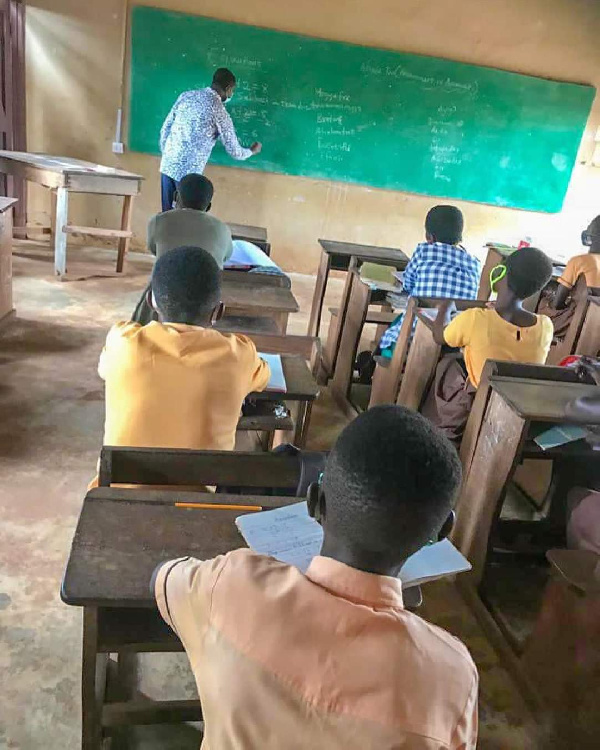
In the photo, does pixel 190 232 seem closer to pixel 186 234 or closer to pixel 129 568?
pixel 186 234

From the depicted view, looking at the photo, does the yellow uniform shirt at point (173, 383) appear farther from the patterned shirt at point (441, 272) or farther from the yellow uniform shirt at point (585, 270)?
the yellow uniform shirt at point (585, 270)

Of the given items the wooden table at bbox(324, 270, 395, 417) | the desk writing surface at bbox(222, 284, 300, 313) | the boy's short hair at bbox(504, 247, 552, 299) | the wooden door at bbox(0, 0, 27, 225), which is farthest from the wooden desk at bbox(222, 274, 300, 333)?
the wooden door at bbox(0, 0, 27, 225)

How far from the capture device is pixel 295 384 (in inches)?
85.7

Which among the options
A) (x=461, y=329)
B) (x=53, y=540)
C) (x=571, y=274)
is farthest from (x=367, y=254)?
(x=53, y=540)

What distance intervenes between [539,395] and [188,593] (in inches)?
61.2

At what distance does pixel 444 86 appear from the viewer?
6.11 meters

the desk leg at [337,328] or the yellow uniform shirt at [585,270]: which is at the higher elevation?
the yellow uniform shirt at [585,270]

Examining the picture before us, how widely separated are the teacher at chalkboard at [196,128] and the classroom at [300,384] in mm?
27

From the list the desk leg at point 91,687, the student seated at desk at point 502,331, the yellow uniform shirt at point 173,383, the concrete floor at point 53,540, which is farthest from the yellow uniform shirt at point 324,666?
the student seated at desk at point 502,331

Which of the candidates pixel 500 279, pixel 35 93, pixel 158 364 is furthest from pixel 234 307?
pixel 35 93

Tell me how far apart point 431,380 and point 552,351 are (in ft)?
4.87

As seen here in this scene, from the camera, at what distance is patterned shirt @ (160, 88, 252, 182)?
4.92m

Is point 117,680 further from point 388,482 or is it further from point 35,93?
point 35,93

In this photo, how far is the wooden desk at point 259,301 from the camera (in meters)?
2.76
